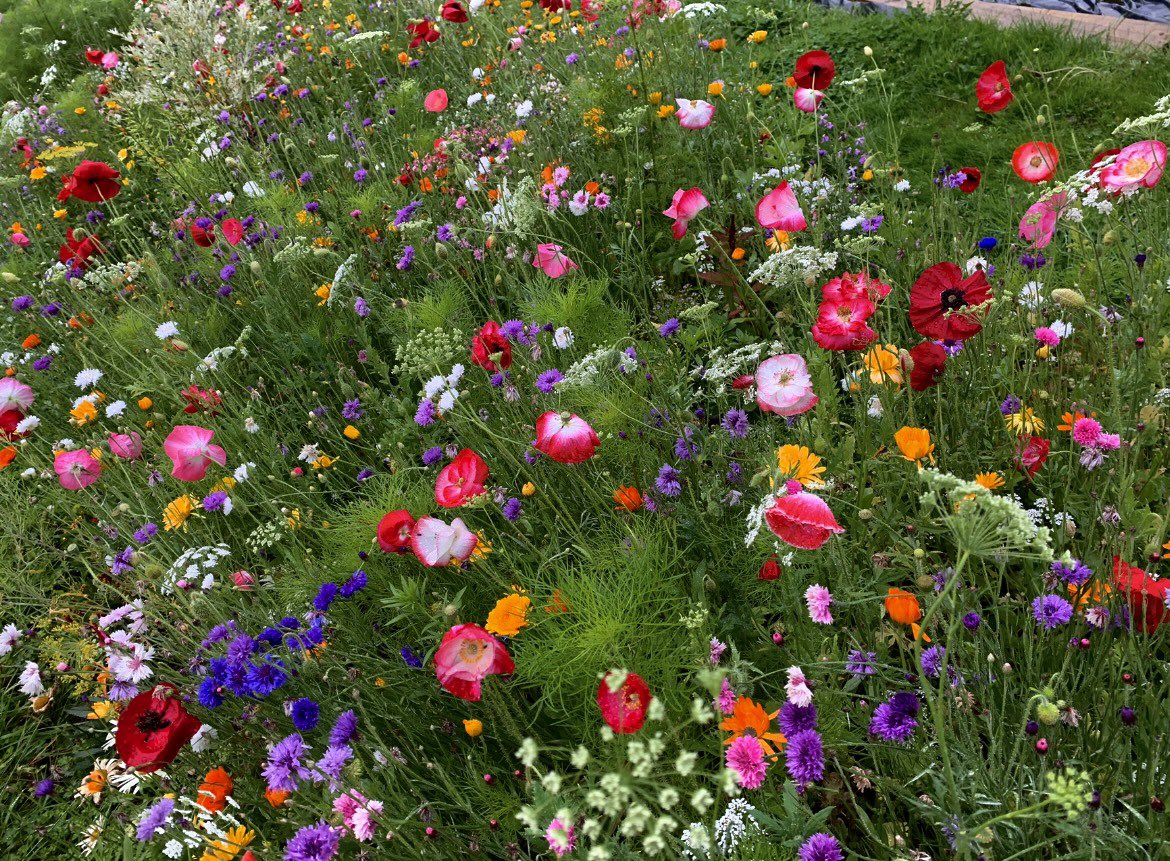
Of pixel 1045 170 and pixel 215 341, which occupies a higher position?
pixel 1045 170

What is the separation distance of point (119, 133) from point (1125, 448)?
6.31 metres

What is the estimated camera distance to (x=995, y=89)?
2293 mm

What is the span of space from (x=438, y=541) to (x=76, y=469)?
4.80 feet

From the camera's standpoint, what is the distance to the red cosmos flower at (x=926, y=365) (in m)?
1.56

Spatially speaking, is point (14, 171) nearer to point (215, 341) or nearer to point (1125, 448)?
point (215, 341)

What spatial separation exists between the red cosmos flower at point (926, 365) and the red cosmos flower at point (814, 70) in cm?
133

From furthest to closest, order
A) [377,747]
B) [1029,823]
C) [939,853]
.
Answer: [377,747], [939,853], [1029,823]

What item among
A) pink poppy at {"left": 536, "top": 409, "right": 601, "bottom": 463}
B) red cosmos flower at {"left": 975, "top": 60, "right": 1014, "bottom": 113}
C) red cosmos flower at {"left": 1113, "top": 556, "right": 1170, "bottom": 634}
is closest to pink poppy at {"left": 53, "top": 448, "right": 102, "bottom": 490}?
pink poppy at {"left": 536, "top": 409, "right": 601, "bottom": 463}

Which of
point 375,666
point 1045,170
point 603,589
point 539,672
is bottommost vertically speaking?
point 375,666

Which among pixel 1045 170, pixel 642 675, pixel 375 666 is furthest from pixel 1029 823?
pixel 1045 170

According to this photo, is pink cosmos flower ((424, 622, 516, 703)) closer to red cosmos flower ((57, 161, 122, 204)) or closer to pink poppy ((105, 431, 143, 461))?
pink poppy ((105, 431, 143, 461))

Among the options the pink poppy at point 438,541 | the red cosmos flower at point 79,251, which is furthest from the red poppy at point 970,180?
the red cosmos flower at point 79,251

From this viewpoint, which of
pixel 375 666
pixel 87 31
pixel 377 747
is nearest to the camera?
pixel 377 747

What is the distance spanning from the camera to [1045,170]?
79.0 inches
